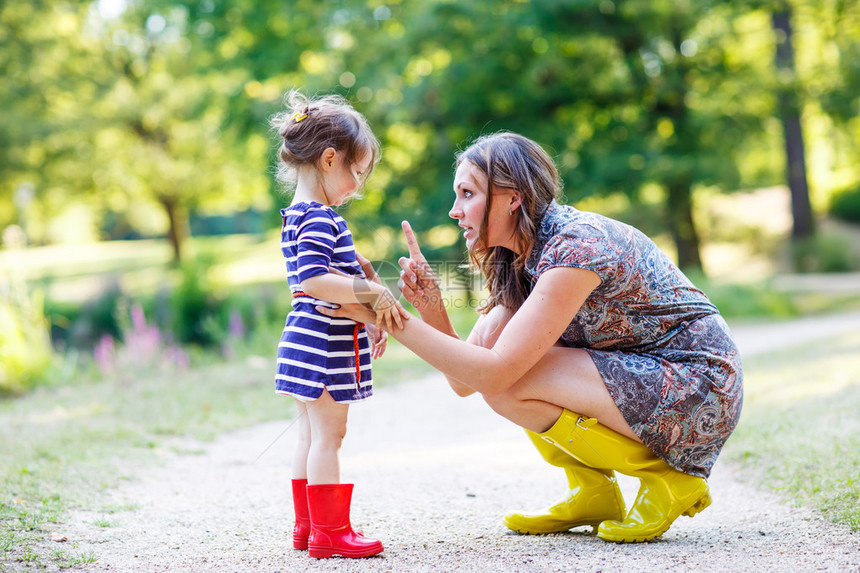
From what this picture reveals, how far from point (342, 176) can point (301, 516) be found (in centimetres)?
112

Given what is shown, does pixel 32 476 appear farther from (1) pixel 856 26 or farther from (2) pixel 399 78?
(1) pixel 856 26

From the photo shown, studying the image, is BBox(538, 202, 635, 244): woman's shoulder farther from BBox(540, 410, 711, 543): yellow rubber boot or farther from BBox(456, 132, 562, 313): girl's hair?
BBox(540, 410, 711, 543): yellow rubber boot

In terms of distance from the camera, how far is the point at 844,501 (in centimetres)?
266

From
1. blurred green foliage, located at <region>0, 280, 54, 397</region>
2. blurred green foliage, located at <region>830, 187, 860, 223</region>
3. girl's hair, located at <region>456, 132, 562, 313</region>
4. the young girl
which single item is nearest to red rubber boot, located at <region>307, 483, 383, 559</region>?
the young girl

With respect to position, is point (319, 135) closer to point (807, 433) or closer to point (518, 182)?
point (518, 182)

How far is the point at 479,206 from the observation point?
2.52 m

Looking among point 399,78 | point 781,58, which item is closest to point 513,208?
point 399,78

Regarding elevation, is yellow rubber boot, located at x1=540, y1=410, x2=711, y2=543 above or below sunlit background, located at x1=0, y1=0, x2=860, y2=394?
below

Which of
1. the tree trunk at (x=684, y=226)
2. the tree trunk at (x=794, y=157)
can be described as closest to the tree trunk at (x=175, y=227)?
the tree trunk at (x=684, y=226)

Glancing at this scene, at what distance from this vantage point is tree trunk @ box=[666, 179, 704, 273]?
41.5 feet

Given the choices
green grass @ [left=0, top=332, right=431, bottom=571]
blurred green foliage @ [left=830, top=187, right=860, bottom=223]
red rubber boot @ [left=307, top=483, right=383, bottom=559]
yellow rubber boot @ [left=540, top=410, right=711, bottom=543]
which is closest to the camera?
red rubber boot @ [left=307, top=483, right=383, bottom=559]

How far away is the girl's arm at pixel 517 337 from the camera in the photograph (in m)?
2.31

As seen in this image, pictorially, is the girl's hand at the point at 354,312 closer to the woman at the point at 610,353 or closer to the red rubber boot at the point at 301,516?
the woman at the point at 610,353

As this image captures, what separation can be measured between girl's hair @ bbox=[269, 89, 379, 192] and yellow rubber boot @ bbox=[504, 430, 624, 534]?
1.17m
